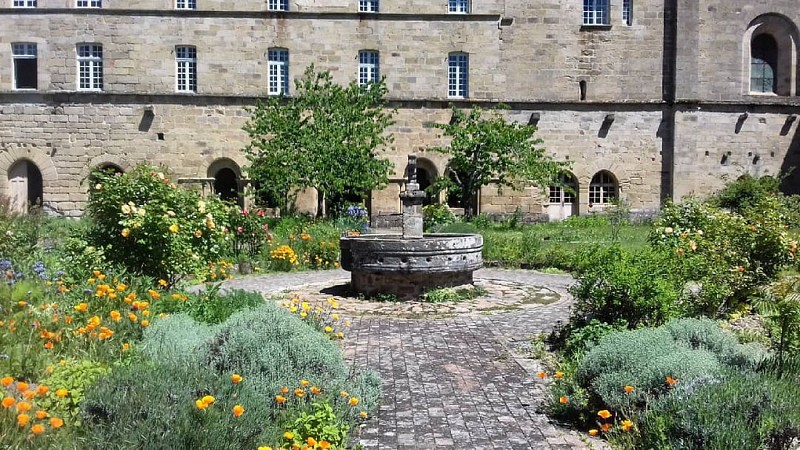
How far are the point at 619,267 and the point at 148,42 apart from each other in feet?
71.2

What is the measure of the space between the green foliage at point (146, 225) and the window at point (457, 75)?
1750cm

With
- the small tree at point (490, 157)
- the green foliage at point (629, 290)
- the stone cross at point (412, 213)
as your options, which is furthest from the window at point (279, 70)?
the green foliage at point (629, 290)

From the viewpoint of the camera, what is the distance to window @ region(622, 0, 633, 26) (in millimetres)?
25797

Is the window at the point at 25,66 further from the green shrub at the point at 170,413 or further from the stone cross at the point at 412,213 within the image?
the green shrub at the point at 170,413

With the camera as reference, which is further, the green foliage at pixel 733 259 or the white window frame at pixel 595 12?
the white window frame at pixel 595 12

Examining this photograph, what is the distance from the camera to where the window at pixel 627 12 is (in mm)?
25797

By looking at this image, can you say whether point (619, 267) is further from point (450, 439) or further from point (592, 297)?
point (450, 439)

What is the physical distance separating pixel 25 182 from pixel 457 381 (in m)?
23.6

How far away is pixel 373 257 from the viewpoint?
10.1 meters

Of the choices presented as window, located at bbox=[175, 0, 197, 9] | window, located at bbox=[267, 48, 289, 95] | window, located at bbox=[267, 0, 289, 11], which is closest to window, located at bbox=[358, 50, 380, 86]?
window, located at bbox=[267, 48, 289, 95]

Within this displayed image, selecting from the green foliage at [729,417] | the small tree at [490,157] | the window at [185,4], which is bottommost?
the green foliage at [729,417]

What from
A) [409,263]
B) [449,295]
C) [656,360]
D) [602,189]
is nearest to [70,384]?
[656,360]

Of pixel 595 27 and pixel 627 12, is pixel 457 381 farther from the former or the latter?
pixel 627 12

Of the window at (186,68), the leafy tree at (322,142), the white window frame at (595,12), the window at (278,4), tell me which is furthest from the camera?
the white window frame at (595,12)
